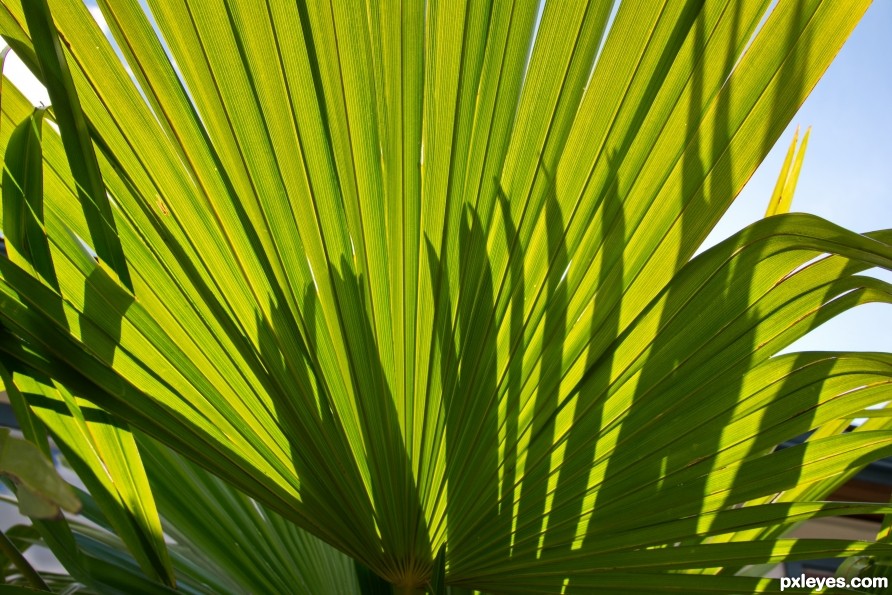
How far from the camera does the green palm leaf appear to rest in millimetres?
802

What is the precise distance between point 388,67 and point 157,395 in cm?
52

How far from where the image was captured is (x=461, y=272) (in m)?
0.95

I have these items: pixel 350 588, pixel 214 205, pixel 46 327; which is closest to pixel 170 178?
pixel 214 205

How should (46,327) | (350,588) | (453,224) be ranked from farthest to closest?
(350,588) → (453,224) → (46,327)

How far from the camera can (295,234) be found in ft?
2.98

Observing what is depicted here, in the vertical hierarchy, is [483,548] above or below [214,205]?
below

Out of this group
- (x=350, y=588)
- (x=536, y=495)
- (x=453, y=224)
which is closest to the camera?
(x=453, y=224)

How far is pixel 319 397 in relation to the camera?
3.16ft

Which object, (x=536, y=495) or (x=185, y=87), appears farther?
(x=536, y=495)

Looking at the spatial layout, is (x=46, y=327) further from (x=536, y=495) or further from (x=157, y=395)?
(x=536, y=495)

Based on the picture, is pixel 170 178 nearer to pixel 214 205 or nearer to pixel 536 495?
pixel 214 205

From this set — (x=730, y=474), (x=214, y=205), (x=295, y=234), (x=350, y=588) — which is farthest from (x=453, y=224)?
(x=350, y=588)

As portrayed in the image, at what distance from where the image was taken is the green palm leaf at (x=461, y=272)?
2.63ft

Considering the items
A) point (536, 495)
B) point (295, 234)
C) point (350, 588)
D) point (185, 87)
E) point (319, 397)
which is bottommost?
point (350, 588)
